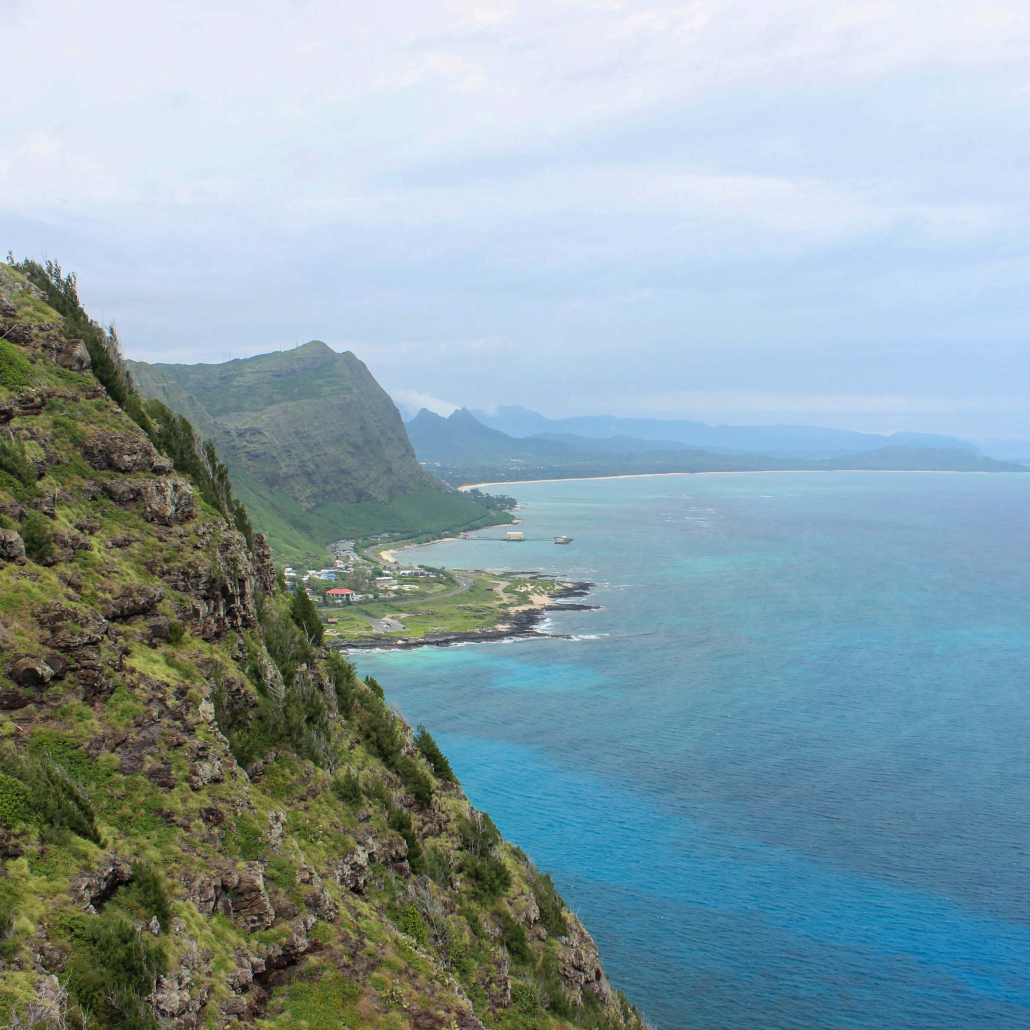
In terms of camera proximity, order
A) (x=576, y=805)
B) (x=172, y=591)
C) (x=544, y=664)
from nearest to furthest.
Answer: (x=172, y=591)
(x=576, y=805)
(x=544, y=664)

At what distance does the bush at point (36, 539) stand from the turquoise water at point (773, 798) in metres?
42.8

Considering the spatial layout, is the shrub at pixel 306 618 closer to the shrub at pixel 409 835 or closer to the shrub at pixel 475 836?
the shrub at pixel 409 835

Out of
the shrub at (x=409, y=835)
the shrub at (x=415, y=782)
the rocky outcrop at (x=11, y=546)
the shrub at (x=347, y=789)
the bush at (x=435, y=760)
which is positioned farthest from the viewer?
the bush at (x=435, y=760)

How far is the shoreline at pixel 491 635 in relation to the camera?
427 ft

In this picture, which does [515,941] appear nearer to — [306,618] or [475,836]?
[475,836]

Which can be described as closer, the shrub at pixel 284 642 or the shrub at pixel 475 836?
the shrub at pixel 284 642

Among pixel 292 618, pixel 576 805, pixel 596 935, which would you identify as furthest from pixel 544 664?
pixel 292 618

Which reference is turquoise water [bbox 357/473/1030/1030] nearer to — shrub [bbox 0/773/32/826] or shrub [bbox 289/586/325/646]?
shrub [bbox 289/586/325/646]

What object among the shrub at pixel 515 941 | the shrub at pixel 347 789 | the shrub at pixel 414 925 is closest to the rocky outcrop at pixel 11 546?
the shrub at pixel 347 789

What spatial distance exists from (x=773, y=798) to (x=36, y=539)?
220 ft

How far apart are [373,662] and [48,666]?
9909 centimetres

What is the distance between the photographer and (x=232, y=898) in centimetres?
2327

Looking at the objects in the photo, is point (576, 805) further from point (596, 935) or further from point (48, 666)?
point (48, 666)

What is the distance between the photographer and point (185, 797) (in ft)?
78.6
